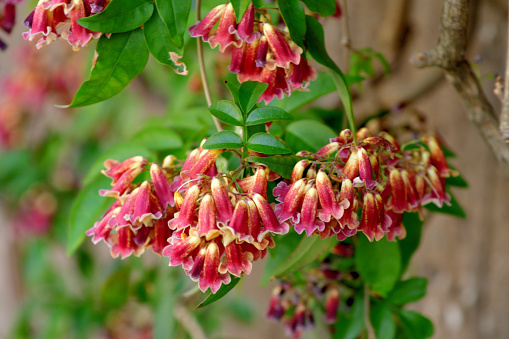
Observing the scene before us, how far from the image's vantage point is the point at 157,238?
0.62 meters

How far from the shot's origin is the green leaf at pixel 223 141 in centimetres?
58

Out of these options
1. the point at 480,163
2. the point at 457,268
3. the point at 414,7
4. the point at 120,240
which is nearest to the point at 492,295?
the point at 457,268

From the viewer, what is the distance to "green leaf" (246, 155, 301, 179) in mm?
578

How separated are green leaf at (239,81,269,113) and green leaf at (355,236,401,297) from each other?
313mm

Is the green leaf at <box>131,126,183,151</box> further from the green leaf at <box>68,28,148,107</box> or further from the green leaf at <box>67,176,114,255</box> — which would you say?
the green leaf at <box>68,28,148,107</box>

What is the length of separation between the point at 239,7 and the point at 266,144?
15 cm

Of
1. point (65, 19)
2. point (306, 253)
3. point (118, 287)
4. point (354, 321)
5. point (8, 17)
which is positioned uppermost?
point (65, 19)

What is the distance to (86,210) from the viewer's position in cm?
84

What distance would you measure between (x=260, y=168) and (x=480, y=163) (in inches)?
35.0

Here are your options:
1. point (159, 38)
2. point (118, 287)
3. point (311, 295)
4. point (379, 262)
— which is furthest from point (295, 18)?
point (118, 287)

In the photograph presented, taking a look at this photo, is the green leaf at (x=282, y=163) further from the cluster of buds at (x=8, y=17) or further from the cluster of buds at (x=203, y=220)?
the cluster of buds at (x=8, y=17)

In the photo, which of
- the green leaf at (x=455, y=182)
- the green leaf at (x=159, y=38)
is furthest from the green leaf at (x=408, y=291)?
the green leaf at (x=159, y=38)

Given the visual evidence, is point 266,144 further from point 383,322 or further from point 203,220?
point 383,322

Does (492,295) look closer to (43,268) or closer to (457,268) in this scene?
(457,268)
